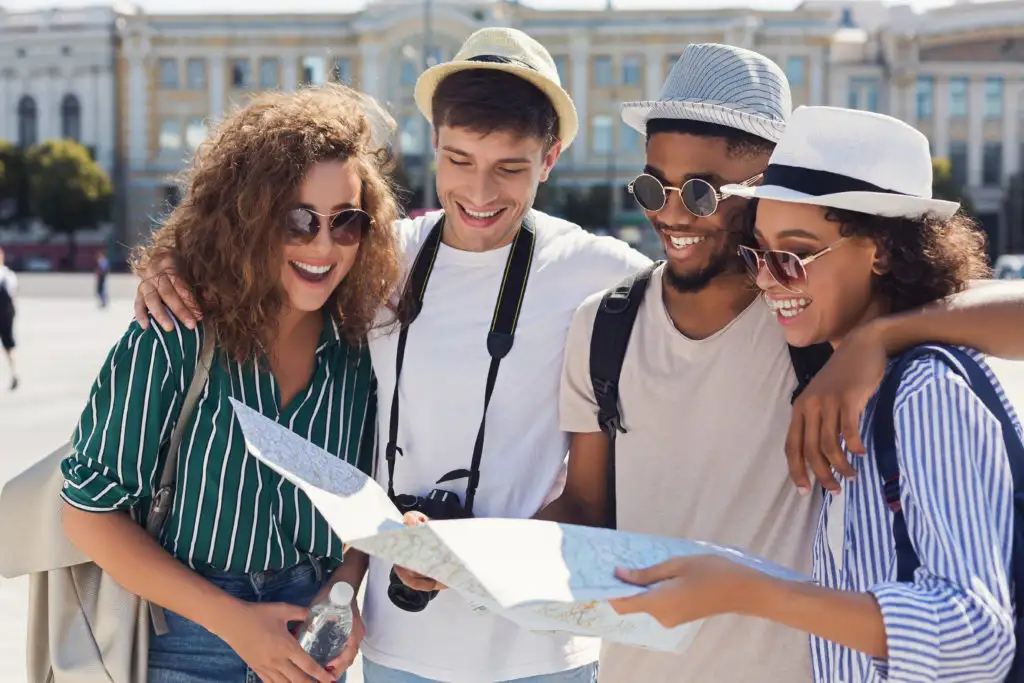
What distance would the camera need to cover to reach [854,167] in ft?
5.44

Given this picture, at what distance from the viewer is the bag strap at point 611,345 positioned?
210cm

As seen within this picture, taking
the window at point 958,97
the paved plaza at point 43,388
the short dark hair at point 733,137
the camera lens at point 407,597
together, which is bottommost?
the paved plaza at point 43,388

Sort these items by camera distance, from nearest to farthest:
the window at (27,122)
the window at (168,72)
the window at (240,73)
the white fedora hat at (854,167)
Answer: the white fedora hat at (854,167) → the window at (240,73) → the window at (168,72) → the window at (27,122)

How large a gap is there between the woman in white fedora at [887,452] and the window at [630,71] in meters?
51.8

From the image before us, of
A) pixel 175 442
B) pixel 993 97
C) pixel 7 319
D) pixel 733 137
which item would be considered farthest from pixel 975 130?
pixel 175 442

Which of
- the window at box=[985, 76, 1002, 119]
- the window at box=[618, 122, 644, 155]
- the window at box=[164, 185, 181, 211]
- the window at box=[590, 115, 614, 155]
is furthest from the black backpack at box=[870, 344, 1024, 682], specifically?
the window at box=[985, 76, 1002, 119]

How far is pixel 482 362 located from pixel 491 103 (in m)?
0.52

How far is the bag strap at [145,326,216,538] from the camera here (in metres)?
2.04

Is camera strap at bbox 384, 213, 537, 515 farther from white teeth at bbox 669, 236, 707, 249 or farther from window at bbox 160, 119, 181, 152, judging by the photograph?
window at bbox 160, 119, 181, 152

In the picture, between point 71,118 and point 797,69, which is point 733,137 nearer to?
point 797,69

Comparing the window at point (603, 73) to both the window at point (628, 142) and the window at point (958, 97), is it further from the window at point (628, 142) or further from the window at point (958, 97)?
the window at point (958, 97)

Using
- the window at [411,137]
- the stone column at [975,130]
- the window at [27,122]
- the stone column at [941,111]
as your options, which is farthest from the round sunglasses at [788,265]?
the window at [27,122]

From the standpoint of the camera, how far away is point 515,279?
2.31 metres

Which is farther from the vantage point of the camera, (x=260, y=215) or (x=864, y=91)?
(x=864, y=91)
